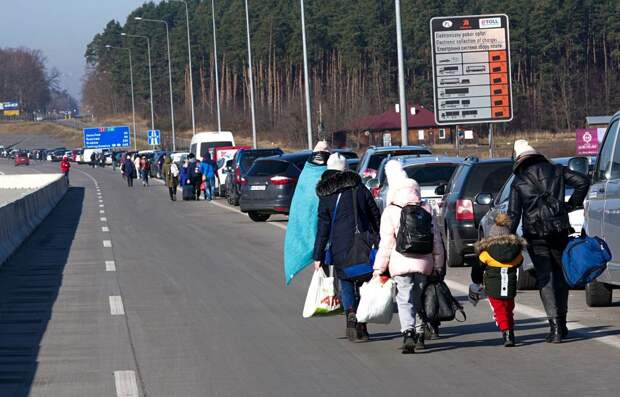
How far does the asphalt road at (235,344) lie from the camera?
8.48m

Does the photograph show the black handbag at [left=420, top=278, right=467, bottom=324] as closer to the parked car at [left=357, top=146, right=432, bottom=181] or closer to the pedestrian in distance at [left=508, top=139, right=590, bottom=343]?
the pedestrian in distance at [left=508, top=139, right=590, bottom=343]

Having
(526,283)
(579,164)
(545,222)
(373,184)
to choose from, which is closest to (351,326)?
(545,222)

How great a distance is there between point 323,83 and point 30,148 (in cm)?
5579

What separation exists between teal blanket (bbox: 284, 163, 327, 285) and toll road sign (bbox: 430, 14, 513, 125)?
20925 millimetres

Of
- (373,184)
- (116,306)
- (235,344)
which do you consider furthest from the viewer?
(373,184)

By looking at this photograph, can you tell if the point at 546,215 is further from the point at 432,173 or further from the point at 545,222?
the point at 432,173

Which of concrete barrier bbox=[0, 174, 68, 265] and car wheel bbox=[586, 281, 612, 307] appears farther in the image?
concrete barrier bbox=[0, 174, 68, 265]

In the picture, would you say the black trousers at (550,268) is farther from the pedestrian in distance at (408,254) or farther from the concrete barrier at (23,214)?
the concrete barrier at (23,214)

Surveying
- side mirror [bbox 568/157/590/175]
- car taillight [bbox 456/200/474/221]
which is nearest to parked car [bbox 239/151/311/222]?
car taillight [bbox 456/200/474/221]

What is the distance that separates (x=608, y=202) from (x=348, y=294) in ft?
8.07

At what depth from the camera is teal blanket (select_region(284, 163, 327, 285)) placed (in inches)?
434

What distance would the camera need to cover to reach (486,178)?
17.2 m

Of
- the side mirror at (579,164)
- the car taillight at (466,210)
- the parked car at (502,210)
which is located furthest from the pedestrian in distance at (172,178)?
the side mirror at (579,164)

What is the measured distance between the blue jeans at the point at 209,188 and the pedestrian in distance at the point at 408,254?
34345mm
